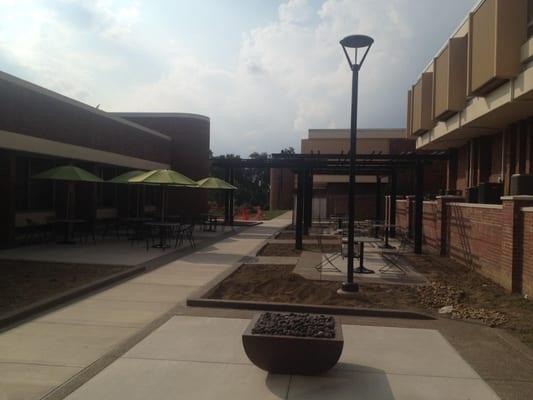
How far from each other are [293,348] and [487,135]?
45.8 feet

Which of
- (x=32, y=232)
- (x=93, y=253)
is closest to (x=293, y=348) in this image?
(x=93, y=253)

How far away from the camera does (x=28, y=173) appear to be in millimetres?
16891

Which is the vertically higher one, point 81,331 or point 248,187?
point 248,187

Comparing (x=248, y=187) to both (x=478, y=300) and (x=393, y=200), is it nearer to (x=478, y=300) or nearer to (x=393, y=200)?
(x=393, y=200)

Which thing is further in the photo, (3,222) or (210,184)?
(210,184)

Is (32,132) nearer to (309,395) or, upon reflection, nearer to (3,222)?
(3,222)

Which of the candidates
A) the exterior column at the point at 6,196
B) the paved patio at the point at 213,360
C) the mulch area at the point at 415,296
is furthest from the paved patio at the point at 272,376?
the exterior column at the point at 6,196

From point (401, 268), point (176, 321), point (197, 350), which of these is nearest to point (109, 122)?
point (401, 268)

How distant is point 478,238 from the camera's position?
38.2 feet

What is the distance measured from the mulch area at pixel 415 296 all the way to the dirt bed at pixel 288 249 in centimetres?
373

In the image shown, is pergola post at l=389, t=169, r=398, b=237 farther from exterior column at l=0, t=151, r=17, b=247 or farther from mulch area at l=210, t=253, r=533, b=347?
exterior column at l=0, t=151, r=17, b=247

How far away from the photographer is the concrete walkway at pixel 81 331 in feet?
15.5

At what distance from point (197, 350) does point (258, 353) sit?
1094 mm

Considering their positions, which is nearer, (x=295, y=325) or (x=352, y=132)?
(x=295, y=325)
